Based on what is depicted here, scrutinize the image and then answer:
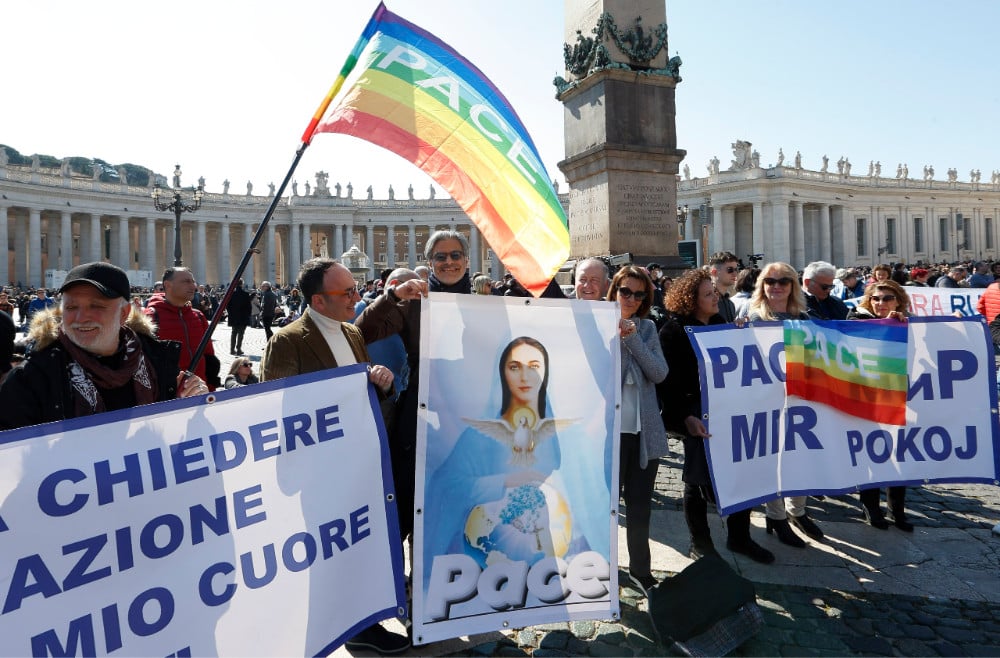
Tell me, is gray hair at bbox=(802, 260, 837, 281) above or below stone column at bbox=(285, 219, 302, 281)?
below

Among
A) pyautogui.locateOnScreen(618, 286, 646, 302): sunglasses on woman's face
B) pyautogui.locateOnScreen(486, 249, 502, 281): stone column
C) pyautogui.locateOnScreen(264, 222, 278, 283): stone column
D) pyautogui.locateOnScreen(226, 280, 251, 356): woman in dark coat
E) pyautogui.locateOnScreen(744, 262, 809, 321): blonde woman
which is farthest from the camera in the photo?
pyautogui.locateOnScreen(486, 249, 502, 281): stone column

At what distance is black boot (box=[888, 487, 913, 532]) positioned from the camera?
4.92 m

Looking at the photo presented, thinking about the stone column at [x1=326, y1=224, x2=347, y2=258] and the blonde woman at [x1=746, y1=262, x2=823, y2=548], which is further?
the stone column at [x1=326, y1=224, x2=347, y2=258]

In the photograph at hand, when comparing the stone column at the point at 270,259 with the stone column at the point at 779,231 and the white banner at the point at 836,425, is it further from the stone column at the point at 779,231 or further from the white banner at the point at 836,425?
the white banner at the point at 836,425

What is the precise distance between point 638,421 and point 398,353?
169 centimetres

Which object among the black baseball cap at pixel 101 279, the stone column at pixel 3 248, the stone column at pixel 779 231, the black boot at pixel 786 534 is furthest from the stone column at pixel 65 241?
the stone column at pixel 779 231

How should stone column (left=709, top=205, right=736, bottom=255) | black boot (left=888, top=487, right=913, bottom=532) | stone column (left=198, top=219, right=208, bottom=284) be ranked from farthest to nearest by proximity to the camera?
1. stone column (left=198, top=219, right=208, bottom=284)
2. stone column (left=709, top=205, right=736, bottom=255)
3. black boot (left=888, top=487, right=913, bottom=532)

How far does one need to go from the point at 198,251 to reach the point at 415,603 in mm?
74646

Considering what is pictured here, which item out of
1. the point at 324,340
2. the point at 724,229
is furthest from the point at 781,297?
the point at 724,229

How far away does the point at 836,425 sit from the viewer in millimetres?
4398

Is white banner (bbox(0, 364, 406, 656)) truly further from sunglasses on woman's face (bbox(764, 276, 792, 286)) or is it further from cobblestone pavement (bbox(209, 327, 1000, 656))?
sunglasses on woman's face (bbox(764, 276, 792, 286))

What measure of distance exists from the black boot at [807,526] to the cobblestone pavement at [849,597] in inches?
3.9

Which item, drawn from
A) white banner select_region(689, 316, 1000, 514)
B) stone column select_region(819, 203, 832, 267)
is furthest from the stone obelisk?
stone column select_region(819, 203, 832, 267)

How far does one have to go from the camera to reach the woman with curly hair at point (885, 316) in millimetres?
4945
